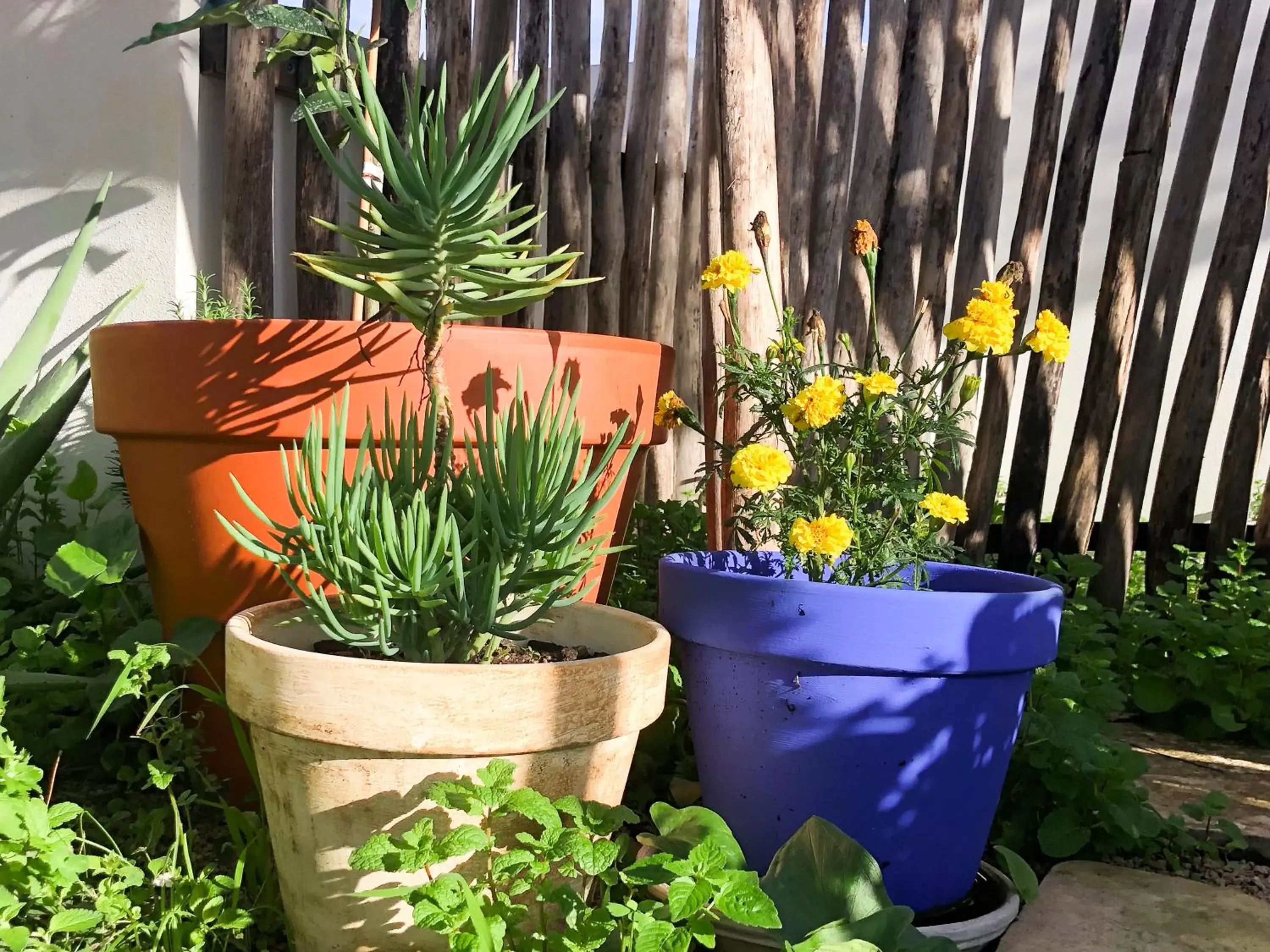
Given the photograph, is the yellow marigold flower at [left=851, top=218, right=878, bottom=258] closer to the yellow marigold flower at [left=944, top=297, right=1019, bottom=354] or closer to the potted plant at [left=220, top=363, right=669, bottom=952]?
the yellow marigold flower at [left=944, top=297, right=1019, bottom=354]

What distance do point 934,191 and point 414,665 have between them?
1.82 m

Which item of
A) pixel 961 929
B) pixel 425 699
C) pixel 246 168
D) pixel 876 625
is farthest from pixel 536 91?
pixel 961 929

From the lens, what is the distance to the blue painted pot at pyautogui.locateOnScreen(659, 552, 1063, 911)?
1227mm

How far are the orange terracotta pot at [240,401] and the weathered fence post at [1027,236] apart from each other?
50.3 inches

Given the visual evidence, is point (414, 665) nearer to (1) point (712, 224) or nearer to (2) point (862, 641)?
(2) point (862, 641)

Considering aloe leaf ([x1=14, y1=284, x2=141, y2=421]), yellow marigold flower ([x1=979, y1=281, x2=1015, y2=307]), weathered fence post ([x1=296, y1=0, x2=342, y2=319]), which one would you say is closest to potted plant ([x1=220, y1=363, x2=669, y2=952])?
yellow marigold flower ([x1=979, y1=281, x2=1015, y2=307])

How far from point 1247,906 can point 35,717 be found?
1.74 m

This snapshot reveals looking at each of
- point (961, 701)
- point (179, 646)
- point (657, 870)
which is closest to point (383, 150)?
point (179, 646)

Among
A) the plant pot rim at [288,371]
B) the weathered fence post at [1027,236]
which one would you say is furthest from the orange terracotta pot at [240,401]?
the weathered fence post at [1027,236]

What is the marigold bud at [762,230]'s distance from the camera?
1.54 meters

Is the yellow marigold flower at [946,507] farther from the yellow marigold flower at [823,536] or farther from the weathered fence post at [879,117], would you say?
the weathered fence post at [879,117]

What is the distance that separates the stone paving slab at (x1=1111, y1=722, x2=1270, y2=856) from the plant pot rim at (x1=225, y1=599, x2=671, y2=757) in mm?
1096

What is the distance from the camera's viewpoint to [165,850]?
1386 millimetres

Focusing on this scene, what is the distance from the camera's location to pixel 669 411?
157cm
